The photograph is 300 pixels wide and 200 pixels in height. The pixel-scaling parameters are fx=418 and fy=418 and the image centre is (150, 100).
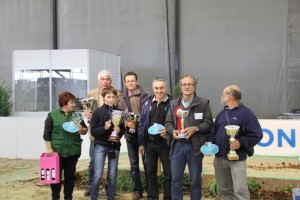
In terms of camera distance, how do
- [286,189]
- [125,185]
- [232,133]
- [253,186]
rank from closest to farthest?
1. [232,133]
2. [286,189]
3. [253,186]
4. [125,185]

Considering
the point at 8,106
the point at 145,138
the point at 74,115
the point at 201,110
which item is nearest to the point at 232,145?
the point at 201,110

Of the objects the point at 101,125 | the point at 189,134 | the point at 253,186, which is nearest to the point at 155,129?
the point at 189,134

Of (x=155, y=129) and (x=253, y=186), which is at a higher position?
(x=155, y=129)

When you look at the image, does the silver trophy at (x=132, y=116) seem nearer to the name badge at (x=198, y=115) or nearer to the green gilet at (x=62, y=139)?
the green gilet at (x=62, y=139)

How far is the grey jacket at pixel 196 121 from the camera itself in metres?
4.30

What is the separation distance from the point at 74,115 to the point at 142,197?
1.52 metres

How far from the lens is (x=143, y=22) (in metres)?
14.5

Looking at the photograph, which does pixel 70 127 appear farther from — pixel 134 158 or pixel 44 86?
pixel 44 86

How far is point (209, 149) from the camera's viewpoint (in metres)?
4.06

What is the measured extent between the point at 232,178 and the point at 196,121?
0.68 metres

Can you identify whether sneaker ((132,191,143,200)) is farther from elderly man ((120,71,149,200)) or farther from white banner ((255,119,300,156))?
white banner ((255,119,300,156))

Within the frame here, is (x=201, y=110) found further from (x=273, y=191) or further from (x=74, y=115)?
(x=273, y=191)

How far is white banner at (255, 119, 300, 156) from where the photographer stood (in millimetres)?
7539

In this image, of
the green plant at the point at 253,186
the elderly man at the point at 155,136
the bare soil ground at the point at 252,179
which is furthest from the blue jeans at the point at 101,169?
the green plant at the point at 253,186
